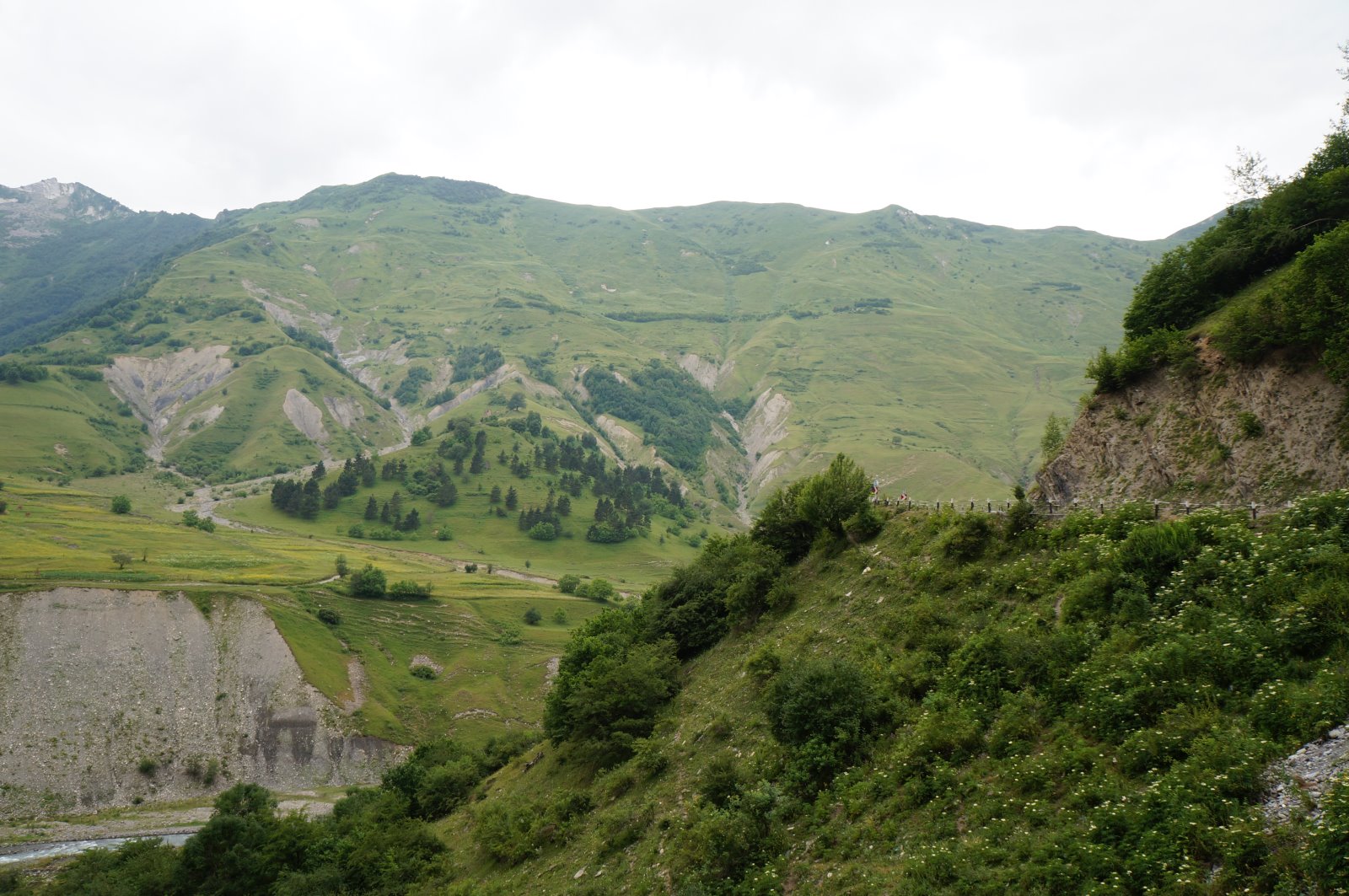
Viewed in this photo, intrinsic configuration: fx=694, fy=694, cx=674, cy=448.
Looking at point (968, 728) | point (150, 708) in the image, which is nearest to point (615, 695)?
point (968, 728)

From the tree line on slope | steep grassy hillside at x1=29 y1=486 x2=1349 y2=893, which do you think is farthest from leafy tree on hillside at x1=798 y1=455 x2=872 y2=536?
the tree line on slope

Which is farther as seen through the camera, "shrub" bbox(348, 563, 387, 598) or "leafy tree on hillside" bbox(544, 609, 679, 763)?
"shrub" bbox(348, 563, 387, 598)

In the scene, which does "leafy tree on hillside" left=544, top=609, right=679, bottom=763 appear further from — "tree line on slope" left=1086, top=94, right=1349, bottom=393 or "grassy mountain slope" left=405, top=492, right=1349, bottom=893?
"tree line on slope" left=1086, top=94, right=1349, bottom=393

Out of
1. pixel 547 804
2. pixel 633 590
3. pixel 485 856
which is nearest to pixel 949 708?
pixel 547 804

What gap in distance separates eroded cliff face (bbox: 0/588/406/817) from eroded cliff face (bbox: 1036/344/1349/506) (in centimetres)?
9142

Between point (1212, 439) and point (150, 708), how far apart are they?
348ft

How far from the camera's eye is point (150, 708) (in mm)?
83625

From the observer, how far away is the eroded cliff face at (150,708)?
252 feet

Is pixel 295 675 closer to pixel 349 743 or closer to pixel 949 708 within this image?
pixel 349 743

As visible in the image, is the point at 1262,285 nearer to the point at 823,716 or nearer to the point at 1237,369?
the point at 1237,369

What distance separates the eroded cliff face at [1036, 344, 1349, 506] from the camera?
2117 cm

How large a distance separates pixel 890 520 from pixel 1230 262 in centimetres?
1817

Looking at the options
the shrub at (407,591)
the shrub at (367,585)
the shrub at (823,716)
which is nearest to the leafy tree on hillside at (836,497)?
the shrub at (823,716)

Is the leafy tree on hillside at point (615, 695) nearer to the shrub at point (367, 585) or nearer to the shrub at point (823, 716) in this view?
the shrub at point (823, 716)
